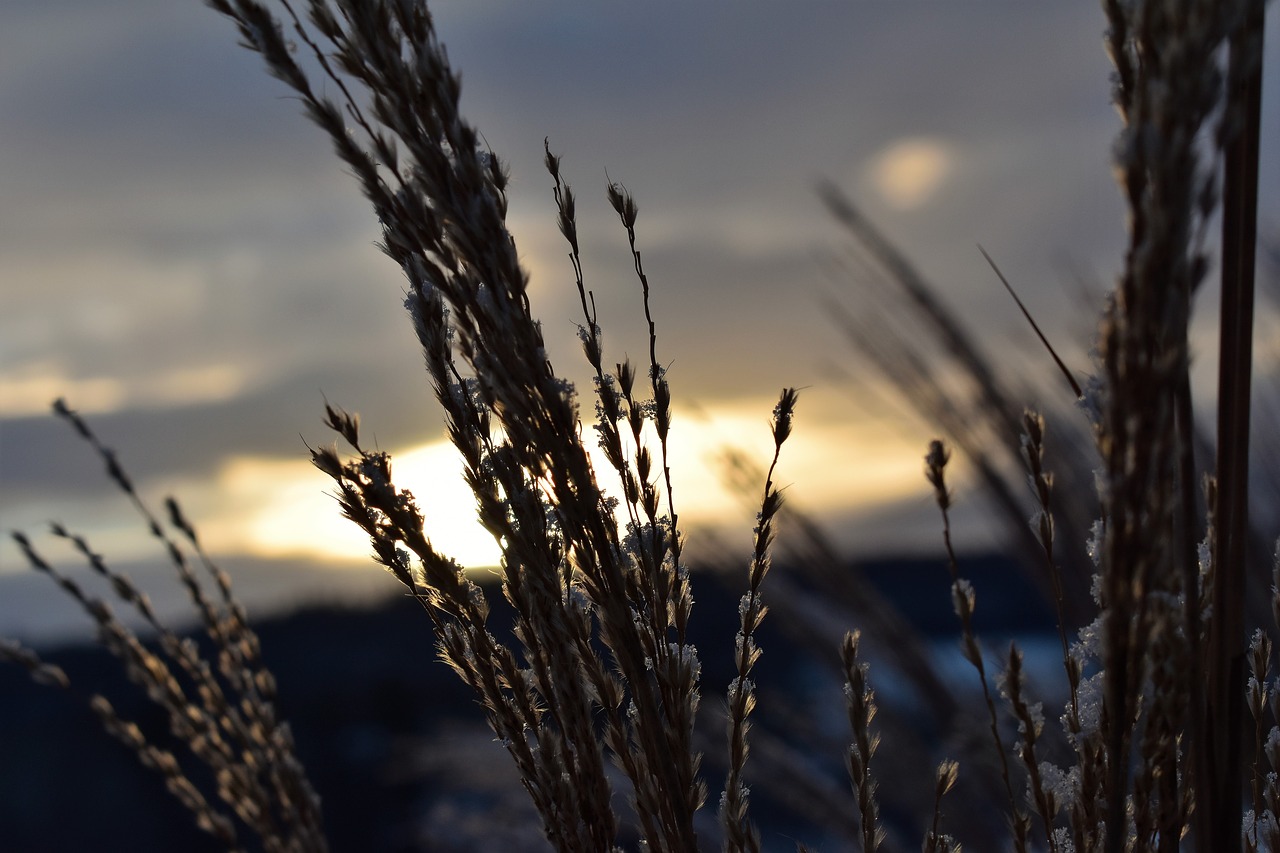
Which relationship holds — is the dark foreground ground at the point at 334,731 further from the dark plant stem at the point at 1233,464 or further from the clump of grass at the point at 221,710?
the dark plant stem at the point at 1233,464

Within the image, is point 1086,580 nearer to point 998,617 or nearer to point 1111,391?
point 1111,391

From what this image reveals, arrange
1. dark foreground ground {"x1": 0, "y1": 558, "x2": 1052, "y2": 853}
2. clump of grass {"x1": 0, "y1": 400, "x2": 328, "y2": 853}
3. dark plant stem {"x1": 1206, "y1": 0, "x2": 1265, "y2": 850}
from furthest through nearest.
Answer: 1. dark foreground ground {"x1": 0, "y1": 558, "x2": 1052, "y2": 853}
2. clump of grass {"x1": 0, "y1": 400, "x2": 328, "y2": 853}
3. dark plant stem {"x1": 1206, "y1": 0, "x2": 1265, "y2": 850}

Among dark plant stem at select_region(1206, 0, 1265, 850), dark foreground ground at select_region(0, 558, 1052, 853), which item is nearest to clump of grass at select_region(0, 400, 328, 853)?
dark plant stem at select_region(1206, 0, 1265, 850)

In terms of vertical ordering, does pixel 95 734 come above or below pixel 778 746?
below

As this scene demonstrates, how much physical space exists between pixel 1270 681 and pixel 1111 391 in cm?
143

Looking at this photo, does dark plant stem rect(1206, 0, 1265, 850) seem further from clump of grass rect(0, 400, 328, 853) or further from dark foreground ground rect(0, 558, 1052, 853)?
dark foreground ground rect(0, 558, 1052, 853)

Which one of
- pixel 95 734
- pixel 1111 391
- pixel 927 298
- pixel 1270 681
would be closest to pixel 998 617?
pixel 1270 681

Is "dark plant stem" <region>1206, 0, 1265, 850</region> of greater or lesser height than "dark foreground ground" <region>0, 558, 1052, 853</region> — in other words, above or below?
above

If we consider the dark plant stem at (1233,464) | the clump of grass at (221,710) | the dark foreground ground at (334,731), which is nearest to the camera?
the dark plant stem at (1233,464)

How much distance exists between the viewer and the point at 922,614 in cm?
513

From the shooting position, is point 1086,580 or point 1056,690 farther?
point 1056,690

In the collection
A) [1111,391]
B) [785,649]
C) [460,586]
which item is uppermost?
[1111,391]

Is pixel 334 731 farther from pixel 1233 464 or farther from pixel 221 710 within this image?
pixel 1233 464

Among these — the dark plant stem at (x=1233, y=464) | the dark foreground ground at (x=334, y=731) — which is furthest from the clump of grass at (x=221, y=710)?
the dark foreground ground at (x=334, y=731)
